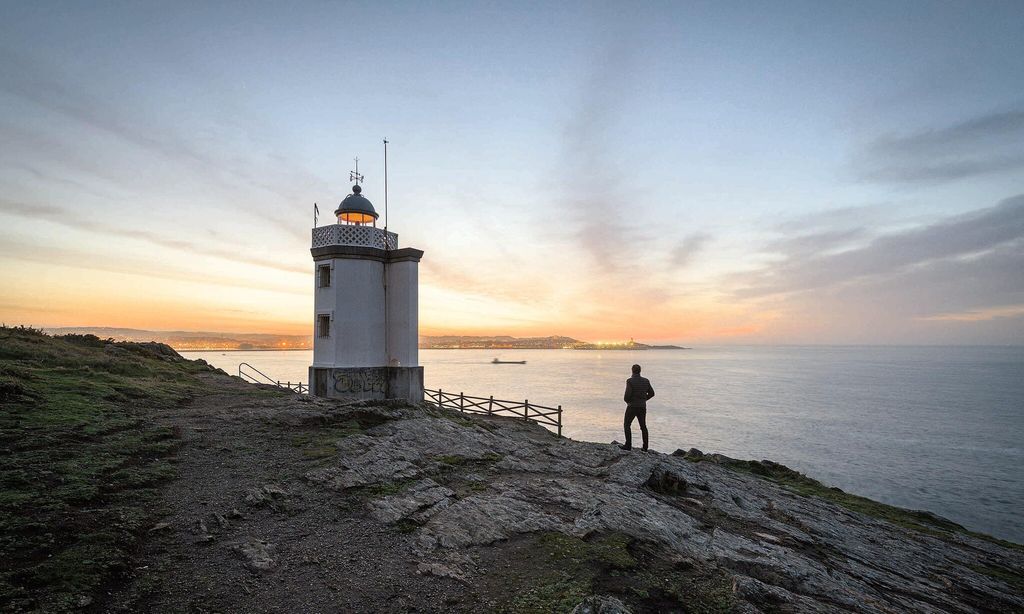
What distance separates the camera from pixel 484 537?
805 centimetres

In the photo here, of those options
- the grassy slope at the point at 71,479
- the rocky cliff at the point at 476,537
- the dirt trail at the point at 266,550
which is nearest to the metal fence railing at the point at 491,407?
the rocky cliff at the point at 476,537

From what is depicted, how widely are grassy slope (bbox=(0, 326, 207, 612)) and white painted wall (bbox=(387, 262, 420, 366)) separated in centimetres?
841

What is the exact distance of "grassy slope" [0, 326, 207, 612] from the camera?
546cm

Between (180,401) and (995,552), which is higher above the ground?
(180,401)

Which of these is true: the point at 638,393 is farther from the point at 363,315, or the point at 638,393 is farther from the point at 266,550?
the point at 363,315

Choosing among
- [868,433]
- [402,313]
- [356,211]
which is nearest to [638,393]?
[402,313]

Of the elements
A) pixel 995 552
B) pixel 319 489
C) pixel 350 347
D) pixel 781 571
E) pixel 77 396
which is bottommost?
pixel 995 552

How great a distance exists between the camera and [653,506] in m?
10.6

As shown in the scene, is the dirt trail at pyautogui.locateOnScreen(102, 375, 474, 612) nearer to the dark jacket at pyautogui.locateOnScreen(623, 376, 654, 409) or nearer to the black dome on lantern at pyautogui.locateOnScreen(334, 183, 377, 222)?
the dark jacket at pyautogui.locateOnScreen(623, 376, 654, 409)

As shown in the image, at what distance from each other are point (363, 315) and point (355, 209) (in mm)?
5184

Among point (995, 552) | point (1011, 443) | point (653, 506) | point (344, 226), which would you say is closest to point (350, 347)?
point (344, 226)

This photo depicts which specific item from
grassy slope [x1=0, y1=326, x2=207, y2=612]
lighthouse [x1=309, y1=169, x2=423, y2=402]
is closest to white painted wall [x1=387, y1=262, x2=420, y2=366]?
lighthouse [x1=309, y1=169, x2=423, y2=402]

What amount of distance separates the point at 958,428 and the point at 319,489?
2460 inches

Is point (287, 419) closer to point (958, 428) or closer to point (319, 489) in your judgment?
point (319, 489)
